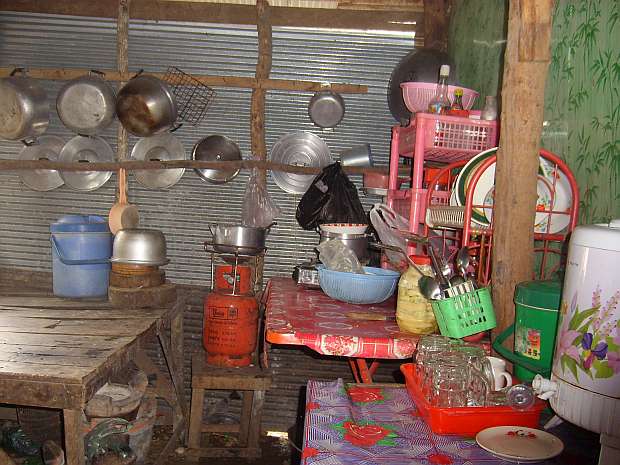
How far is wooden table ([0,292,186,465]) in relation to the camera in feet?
8.18

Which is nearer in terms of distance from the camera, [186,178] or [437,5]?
[437,5]

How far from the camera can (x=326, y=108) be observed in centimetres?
530

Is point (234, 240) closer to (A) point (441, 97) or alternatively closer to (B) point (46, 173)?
(A) point (441, 97)

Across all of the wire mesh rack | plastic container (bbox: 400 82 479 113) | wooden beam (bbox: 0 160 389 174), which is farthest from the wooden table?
plastic container (bbox: 400 82 479 113)

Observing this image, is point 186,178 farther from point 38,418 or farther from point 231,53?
point 38,418

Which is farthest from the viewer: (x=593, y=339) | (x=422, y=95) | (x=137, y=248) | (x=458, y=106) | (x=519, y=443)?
(x=137, y=248)

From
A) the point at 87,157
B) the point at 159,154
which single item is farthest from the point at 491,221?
the point at 87,157

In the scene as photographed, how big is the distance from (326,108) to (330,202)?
3.82 feet

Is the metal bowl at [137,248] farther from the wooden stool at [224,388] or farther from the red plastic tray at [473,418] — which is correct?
the red plastic tray at [473,418]

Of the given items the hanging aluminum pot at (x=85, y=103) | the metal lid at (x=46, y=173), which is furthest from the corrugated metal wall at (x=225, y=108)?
the hanging aluminum pot at (x=85, y=103)

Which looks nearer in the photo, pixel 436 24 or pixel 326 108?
pixel 436 24

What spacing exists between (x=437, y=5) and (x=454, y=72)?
100 centimetres

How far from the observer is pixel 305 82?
5285 millimetres

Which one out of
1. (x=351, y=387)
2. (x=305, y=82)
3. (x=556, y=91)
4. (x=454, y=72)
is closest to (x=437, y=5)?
(x=454, y=72)
